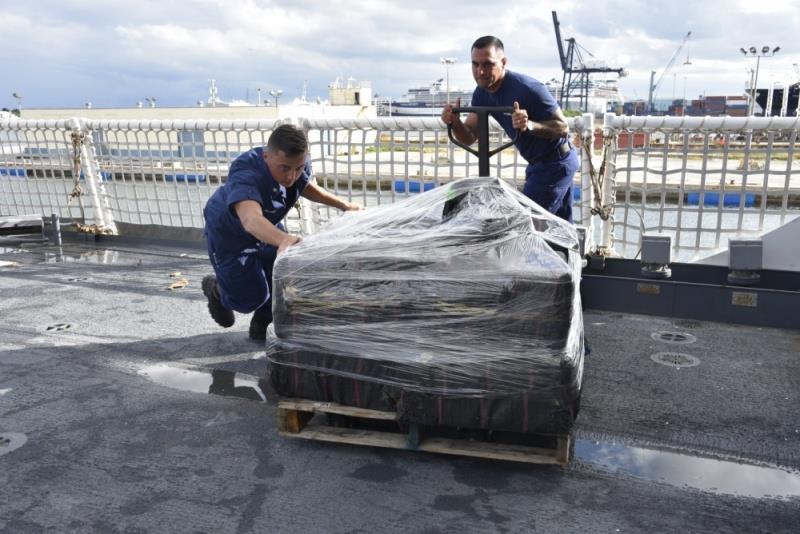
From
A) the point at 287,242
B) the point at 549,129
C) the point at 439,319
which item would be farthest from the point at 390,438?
the point at 549,129

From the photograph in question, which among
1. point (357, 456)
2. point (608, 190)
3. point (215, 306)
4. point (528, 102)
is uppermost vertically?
point (528, 102)

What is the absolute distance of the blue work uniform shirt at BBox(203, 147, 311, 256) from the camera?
128 inches

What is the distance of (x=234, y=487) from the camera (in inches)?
91.4

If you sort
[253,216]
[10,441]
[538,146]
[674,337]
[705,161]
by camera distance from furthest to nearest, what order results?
[705,161] < [674,337] < [538,146] < [253,216] < [10,441]

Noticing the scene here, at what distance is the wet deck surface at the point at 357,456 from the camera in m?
2.13

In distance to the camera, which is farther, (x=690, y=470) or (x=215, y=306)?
(x=215, y=306)

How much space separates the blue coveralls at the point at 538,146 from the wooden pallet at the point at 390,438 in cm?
167

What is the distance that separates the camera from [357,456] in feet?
8.39

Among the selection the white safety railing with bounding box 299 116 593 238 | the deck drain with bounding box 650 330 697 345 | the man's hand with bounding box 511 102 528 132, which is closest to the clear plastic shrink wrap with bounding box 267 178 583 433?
the man's hand with bounding box 511 102 528 132

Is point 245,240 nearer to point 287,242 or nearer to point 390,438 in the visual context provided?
point 287,242

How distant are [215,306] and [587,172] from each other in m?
3.12

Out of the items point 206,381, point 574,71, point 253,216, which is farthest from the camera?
point 574,71

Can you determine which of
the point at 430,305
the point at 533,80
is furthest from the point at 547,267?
the point at 533,80

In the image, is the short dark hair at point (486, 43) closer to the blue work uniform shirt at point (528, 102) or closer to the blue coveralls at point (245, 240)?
the blue work uniform shirt at point (528, 102)
